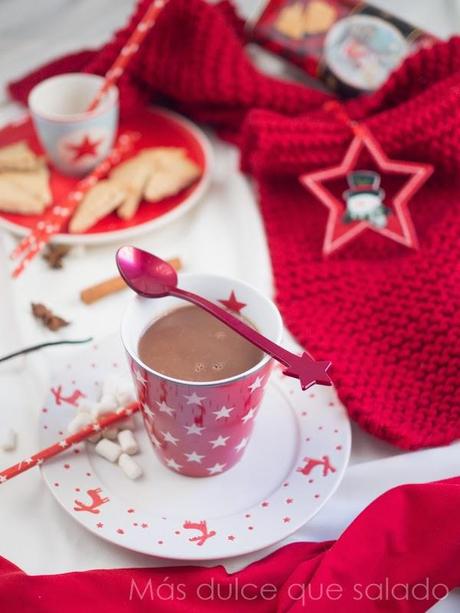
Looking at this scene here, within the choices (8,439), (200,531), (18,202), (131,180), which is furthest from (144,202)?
(200,531)

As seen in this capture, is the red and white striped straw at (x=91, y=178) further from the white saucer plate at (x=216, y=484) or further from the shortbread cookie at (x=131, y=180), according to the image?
the white saucer plate at (x=216, y=484)

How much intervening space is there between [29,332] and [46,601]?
315 millimetres

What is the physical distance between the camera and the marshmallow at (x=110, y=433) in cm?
66

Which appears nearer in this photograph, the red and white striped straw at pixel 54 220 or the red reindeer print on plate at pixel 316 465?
the red reindeer print on plate at pixel 316 465

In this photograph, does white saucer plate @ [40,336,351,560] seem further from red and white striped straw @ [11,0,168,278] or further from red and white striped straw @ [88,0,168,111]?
red and white striped straw @ [88,0,168,111]

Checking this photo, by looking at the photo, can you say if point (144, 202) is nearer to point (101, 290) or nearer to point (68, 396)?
point (101, 290)

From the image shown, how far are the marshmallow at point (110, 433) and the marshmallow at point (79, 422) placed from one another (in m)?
0.02

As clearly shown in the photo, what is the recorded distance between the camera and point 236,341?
2.03ft

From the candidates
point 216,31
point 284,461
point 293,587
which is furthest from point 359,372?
point 216,31

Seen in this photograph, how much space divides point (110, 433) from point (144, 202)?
1.20 feet

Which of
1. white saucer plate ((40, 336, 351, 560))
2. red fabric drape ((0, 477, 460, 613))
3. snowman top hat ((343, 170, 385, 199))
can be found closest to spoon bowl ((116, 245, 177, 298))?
white saucer plate ((40, 336, 351, 560))

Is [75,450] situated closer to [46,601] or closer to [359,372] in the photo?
[46,601]

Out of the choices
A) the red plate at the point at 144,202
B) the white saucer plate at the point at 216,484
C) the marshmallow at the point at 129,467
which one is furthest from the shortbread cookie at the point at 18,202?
the marshmallow at the point at 129,467

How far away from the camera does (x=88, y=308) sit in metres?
0.82
